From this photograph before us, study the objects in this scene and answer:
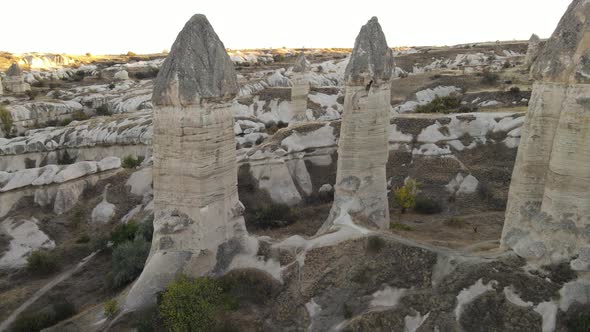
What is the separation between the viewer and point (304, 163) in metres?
23.7

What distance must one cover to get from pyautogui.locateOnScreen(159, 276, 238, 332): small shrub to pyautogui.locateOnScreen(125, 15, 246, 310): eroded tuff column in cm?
138

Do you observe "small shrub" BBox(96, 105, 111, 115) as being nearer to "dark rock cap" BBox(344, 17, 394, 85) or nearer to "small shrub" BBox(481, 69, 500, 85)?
"dark rock cap" BBox(344, 17, 394, 85)

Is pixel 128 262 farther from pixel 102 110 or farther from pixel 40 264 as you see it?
pixel 102 110

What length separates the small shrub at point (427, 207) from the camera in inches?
766

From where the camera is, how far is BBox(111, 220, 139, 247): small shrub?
17.7 metres

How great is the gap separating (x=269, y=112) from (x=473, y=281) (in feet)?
91.4

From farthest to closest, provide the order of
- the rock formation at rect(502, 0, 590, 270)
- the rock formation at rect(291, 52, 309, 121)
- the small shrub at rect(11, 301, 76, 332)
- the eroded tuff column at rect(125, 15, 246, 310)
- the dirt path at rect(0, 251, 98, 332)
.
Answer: the rock formation at rect(291, 52, 309, 121), the dirt path at rect(0, 251, 98, 332), the small shrub at rect(11, 301, 76, 332), the eroded tuff column at rect(125, 15, 246, 310), the rock formation at rect(502, 0, 590, 270)

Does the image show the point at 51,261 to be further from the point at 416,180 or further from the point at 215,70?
the point at 416,180

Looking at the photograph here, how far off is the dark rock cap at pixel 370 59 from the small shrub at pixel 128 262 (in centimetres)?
918

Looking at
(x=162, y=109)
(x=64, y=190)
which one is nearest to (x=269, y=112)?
(x=64, y=190)

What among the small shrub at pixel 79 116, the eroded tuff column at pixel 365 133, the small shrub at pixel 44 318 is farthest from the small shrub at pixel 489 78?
the small shrub at pixel 79 116

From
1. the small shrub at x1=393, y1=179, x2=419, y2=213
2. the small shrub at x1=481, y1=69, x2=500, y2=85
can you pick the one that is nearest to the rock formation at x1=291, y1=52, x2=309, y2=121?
the small shrub at x1=393, y1=179, x2=419, y2=213

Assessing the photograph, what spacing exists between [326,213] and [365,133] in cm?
617

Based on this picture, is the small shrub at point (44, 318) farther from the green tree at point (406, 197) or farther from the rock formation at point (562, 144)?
the green tree at point (406, 197)
